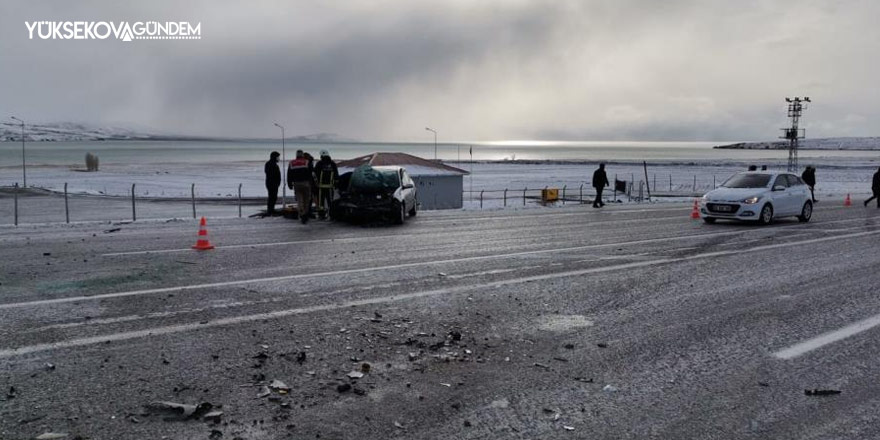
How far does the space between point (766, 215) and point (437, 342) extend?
15.3 m

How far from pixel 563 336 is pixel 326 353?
2310 millimetres

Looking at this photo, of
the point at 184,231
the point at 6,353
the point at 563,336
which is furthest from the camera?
the point at 184,231

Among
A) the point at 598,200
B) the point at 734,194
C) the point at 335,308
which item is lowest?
the point at 335,308

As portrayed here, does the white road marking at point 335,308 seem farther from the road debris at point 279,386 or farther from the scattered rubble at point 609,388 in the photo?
the scattered rubble at point 609,388

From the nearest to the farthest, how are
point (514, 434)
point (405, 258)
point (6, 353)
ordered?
point (514, 434) < point (6, 353) < point (405, 258)

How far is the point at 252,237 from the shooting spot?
14.9 metres

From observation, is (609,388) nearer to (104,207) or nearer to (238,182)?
(104,207)

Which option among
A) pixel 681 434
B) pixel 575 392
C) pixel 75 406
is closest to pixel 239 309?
pixel 75 406

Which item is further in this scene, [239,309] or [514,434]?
[239,309]

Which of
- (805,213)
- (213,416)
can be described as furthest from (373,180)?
(213,416)

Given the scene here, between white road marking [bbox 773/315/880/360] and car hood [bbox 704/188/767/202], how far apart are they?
11.5 meters

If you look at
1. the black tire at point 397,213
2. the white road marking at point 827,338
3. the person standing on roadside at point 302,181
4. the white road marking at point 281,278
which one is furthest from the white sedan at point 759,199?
the white road marking at point 827,338

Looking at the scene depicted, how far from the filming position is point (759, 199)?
18969 mm

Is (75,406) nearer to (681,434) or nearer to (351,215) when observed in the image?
(681,434)
